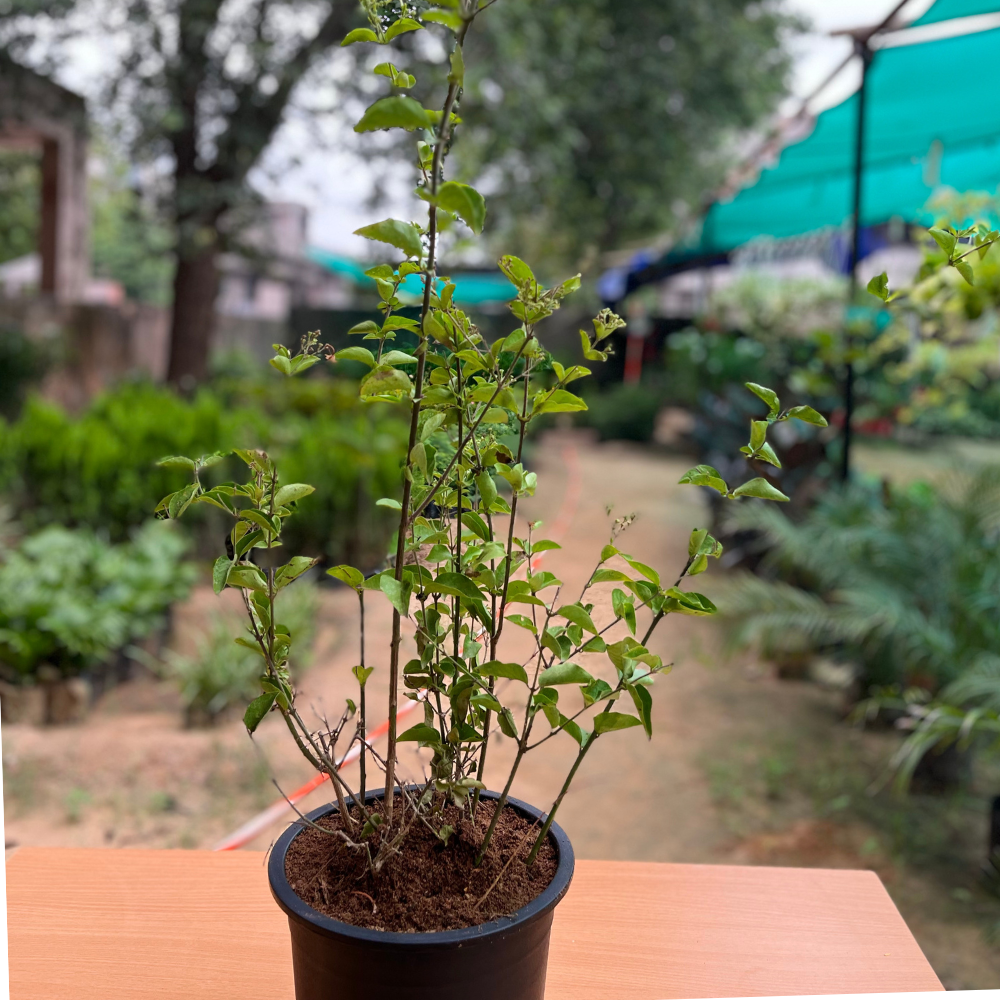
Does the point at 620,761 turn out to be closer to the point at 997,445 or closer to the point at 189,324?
the point at 189,324

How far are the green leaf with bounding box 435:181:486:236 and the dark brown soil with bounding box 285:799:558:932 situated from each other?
1.75ft

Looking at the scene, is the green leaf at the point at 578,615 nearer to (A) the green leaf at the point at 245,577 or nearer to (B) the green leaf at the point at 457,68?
(A) the green leaf at the point at 245,577

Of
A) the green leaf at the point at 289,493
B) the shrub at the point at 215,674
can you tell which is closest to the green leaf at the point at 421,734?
the green leaf at the point at 289,493

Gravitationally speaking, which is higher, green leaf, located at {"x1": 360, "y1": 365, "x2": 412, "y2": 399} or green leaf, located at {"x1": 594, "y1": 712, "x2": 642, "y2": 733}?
green leaf, located at {"x1": 360, "y1": 365, "x2": 412, "y2": 399}

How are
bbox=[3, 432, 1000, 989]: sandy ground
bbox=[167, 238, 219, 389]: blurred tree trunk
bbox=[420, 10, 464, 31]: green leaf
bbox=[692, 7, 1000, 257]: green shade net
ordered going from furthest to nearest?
bbox=[167, 238, 219, 389]: blurred tree trunk, bbox=[692, 7, 1000, 257]: green shade net, bbox=[3, 432, 1000, 989]: sandy ground, bbox=[420, 10, 464, 31]: green leaf

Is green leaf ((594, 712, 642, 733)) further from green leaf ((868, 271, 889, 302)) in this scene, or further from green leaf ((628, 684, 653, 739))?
green leaf ((868, 271, 889, 302))

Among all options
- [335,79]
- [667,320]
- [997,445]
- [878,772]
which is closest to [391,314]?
[878,772]

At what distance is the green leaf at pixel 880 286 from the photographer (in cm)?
72

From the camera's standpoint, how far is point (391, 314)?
0.75 metres

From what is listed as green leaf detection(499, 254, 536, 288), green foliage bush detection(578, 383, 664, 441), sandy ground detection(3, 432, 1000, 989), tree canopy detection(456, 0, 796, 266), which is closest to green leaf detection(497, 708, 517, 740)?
green leaf detection(499, 254, 536, 288)

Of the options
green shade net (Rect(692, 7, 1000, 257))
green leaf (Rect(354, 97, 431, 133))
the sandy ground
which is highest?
green shade net (Rect(692, 7, 1000, 257))

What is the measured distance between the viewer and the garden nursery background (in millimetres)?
2602

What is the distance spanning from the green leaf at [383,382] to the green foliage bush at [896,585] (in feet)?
7.86

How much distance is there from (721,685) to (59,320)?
621 centimetres
